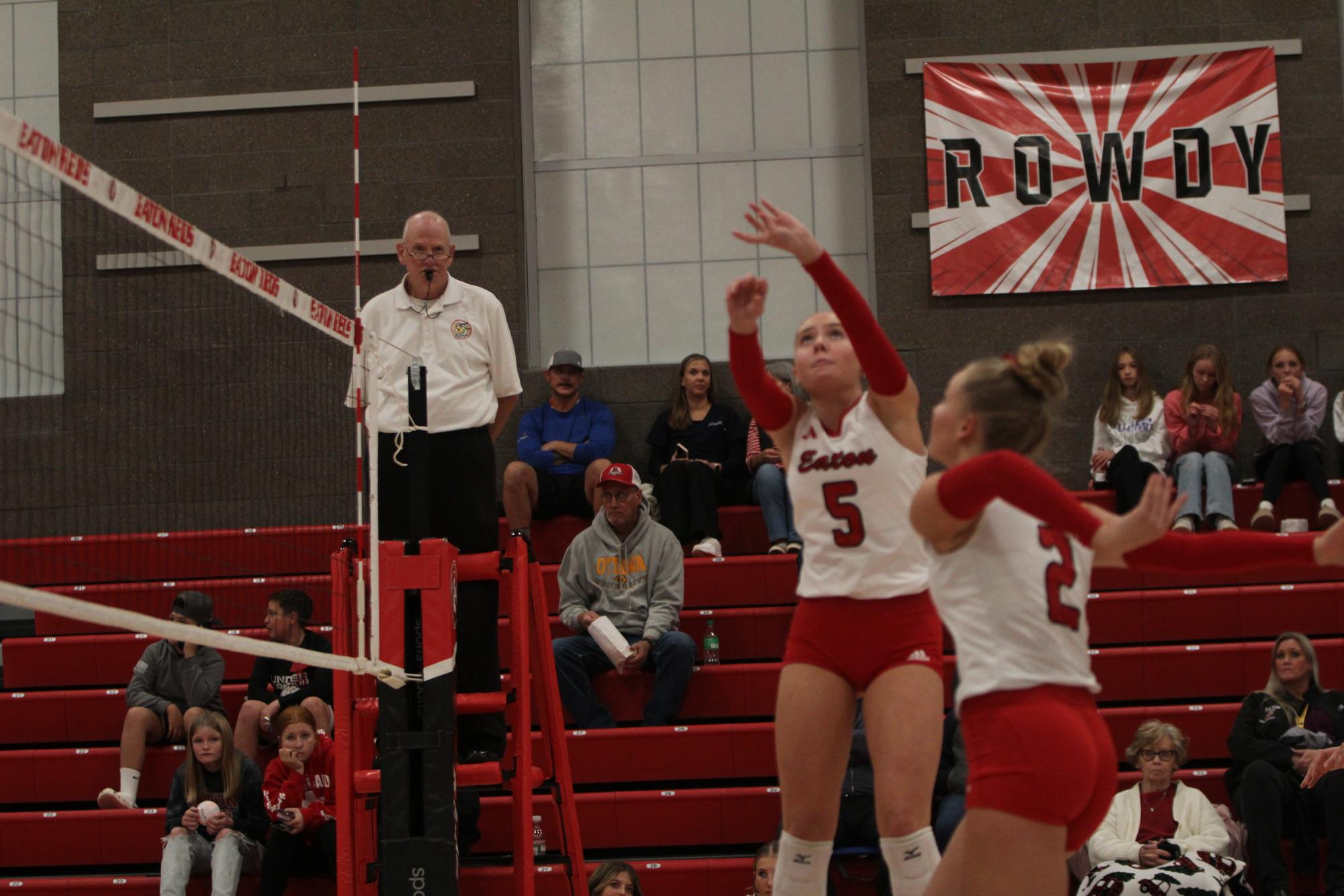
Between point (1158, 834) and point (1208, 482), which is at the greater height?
point (1208, 482)

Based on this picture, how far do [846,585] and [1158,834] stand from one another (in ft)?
13.5

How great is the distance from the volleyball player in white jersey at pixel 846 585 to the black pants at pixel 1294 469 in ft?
23.5

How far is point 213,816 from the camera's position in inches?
302

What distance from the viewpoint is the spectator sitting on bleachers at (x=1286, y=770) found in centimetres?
744

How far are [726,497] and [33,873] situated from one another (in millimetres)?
5495

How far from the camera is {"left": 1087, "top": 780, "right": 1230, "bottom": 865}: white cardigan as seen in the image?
7.50 metres

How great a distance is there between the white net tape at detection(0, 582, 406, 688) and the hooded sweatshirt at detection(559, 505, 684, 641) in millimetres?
3271

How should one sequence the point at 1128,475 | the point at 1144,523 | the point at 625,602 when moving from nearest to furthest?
the point at 1144,523
the point at 625,602
the point at 1128,475

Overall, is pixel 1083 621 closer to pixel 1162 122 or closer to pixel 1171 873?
pixel 1171 873

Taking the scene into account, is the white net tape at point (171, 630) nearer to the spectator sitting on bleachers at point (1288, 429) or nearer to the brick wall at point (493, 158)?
the brick wall at point (493, 158)

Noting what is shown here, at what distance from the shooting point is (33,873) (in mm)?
8484

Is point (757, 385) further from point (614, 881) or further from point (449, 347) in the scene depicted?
point (614, 881)

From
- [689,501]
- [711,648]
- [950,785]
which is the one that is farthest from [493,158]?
[950,785]

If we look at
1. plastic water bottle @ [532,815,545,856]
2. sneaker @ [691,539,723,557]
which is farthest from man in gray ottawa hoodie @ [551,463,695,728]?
sneaker @ [691,539,723,557]
